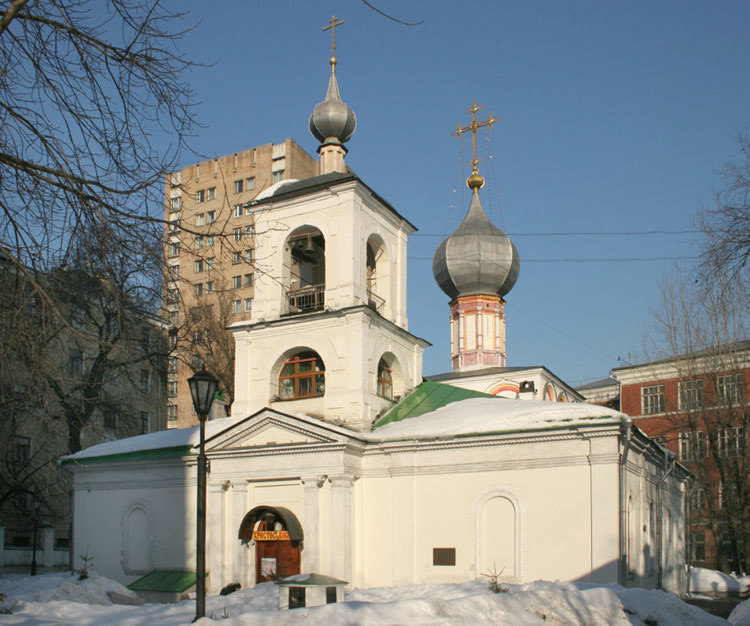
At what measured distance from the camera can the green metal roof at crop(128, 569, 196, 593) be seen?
Answer: 19031 millimetres

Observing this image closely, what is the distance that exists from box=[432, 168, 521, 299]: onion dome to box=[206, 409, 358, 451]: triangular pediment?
664 inches

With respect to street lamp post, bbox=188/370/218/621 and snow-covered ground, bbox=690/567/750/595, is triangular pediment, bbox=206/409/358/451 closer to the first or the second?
street lamp post, bbox=188/370/218/621

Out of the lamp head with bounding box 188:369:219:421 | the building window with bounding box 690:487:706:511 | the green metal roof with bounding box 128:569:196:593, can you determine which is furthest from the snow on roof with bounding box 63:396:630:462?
the building window with bounding box 690:487:706:511

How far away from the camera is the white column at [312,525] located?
17781mm

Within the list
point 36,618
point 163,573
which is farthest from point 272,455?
point 36,618

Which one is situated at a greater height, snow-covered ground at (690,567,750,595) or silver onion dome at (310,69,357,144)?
silver onion dome at (310,69,357,144)

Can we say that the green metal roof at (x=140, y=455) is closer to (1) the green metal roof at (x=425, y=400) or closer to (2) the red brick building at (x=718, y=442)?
(1) the green metal roof at (x=425, y=400)

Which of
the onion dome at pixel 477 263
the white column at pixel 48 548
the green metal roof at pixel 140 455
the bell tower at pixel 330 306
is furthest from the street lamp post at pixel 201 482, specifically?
the onion dome at pixel 477 263

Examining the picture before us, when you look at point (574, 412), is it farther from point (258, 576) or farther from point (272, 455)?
point (258, 576)

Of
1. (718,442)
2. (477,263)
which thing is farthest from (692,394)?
(477,263)

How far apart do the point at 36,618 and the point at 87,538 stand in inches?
485

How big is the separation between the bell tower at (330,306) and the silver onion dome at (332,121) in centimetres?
3

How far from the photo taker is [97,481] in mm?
21938

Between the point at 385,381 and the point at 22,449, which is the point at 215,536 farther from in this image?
the point at 22,449
